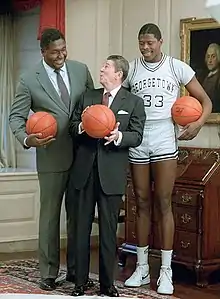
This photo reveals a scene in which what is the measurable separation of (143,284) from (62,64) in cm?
152

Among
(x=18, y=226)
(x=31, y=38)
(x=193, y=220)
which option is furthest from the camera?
(x=31, y=38)

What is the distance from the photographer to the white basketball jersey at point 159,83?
147 inches

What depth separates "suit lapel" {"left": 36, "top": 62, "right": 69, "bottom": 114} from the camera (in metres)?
3.60

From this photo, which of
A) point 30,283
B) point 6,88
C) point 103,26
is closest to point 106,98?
point 30,283

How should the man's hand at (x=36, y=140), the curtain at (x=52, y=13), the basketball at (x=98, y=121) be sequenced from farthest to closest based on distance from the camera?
the curtain at (x=52, y=13), the man's hand at (x=36, y=140), the basketball at (x=98, y=121)

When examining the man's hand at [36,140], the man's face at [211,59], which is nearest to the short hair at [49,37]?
the man's hand at [36,140]

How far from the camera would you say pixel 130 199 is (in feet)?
15.8

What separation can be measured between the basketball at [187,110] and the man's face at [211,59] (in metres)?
1.25

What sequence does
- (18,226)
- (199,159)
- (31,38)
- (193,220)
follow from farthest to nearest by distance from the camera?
A: (31,38)
(18,226)
(199,159)
(193,220)

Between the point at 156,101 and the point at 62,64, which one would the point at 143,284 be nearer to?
the point at 156,101

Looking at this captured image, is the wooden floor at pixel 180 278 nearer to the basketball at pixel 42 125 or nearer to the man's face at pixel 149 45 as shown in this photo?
the basketball at pixel 42 125

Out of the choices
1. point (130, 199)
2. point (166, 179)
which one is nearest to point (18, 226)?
point (130, 199)

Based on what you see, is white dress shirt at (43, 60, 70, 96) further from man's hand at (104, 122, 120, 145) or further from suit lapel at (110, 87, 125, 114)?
man's hand at (104, 122, 120, 145)

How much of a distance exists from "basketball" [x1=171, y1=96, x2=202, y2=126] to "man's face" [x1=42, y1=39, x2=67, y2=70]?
73 cm
